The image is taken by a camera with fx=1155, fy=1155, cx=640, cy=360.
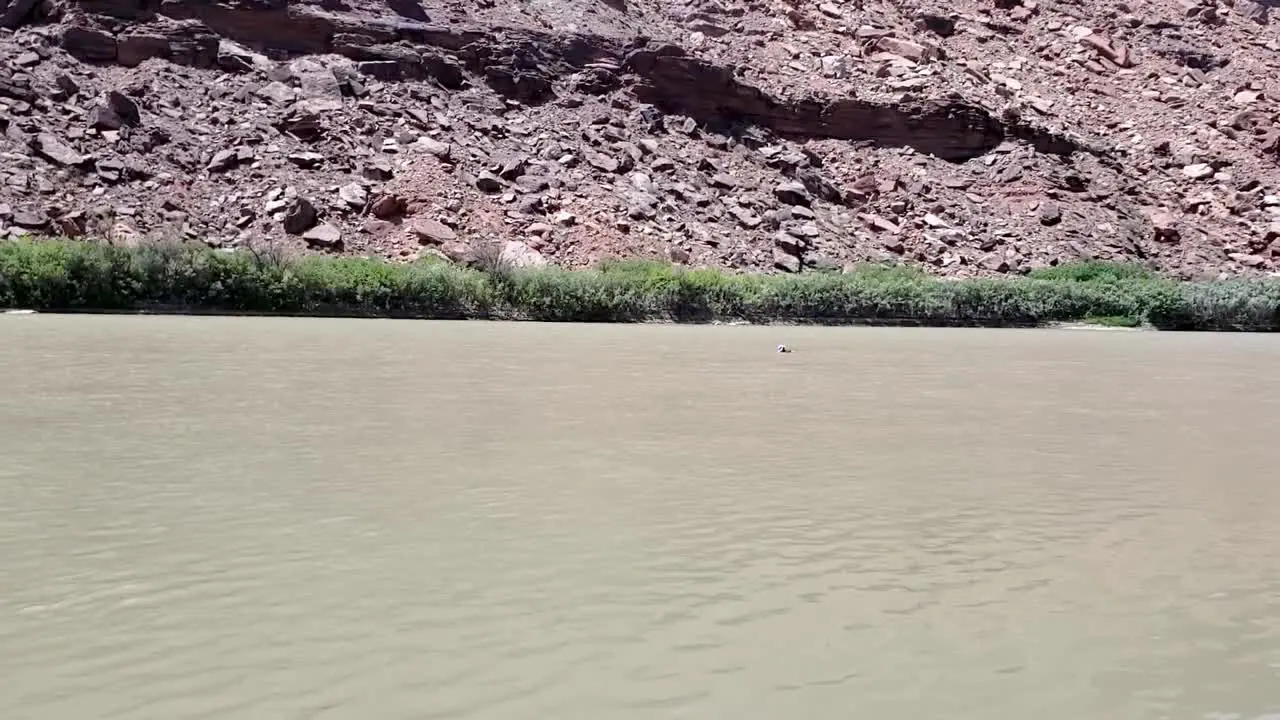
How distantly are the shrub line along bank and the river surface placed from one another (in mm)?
18169

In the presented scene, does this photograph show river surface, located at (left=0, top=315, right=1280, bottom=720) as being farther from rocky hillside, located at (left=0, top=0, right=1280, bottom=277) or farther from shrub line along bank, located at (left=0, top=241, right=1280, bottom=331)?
rocky hillside, located at (left=0, top=0, right=1280, bottom=277)

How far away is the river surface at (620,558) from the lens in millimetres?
4062

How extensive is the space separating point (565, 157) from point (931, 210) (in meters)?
14.7

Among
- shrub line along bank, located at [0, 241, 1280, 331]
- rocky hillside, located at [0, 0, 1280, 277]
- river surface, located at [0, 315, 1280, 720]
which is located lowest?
river surface, located at [0, 315, 1280, 720]

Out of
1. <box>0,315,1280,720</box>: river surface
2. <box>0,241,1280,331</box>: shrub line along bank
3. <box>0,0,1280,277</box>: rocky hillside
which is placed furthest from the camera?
<box>0,0,1280,277</box>: rocky hillside

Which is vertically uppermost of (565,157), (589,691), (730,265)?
(565,157)

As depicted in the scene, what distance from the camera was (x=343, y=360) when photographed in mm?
Answer: 17406

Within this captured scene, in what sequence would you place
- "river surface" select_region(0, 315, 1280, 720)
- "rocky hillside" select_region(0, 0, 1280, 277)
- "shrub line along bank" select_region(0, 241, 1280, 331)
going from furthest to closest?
"rocky hillside" select_region(0, 0, 1280, 277) < "shrub line along bank" select_region(0, 241, 1280, 331) < "river surface" select_region(0, 315, 1280, 720)

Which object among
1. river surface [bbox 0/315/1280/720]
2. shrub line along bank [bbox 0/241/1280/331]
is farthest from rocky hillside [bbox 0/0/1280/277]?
river surface [bbox 0/315/1280/720]

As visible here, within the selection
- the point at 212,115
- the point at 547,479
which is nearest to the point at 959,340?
the point at 547,479

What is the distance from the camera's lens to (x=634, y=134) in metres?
44.3

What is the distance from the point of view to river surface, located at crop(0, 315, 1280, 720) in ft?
13.3

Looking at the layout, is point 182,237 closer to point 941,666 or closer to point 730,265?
point 730,265

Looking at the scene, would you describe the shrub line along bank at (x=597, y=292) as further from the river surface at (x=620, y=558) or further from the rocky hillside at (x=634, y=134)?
the river surface at (x=620, y=558)
